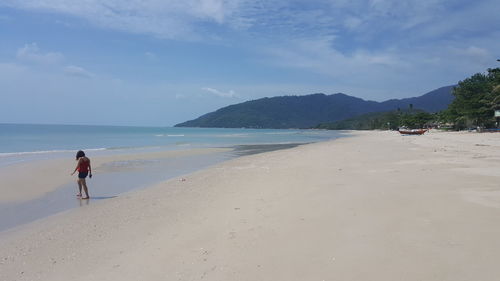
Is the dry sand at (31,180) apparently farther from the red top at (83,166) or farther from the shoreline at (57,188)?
the red top at (83,166)

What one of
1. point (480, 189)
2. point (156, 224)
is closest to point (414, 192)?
Answer: point (480, 189)

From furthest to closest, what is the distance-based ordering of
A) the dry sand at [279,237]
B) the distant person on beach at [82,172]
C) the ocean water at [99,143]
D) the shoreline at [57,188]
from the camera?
the ocean water at [99,143]
the distant person on beach at [82,172]
the shoreline at [57,188]
the dry sand at [279,237]

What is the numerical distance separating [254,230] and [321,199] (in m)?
2.83

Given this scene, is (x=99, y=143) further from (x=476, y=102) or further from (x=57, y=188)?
(x=476, y=102)

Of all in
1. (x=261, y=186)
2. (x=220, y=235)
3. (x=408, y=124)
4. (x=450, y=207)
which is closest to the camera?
(x=220, y=235)

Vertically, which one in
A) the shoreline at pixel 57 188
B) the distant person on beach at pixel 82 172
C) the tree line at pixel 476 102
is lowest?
the shoreline at pixel 57 188

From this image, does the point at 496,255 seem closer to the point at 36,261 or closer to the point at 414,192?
the point at 414,192

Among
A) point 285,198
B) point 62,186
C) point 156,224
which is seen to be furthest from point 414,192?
point 62,186

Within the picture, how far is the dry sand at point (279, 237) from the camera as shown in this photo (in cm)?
443

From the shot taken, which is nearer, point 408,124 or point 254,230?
point 254,230

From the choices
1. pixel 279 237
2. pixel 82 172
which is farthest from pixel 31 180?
pixel 279 237

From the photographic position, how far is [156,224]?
7.20 m

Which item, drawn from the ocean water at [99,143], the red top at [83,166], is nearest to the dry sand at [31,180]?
the red top at [83,166]

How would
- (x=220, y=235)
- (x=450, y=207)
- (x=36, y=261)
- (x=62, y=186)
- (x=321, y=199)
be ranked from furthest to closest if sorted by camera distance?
(x=62, y=186), (x=321, y=199), (x=450, y=207), (x=220, y=235), (x=36, y=261)
